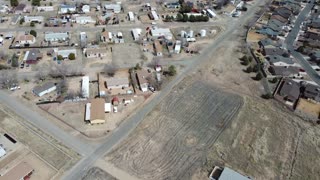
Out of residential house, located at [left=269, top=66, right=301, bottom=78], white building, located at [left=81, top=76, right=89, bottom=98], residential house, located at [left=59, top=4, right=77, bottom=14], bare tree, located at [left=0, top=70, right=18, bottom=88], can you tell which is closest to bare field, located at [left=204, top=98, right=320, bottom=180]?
residential house, located at [left=269, top=66, right=301, bottom=78]

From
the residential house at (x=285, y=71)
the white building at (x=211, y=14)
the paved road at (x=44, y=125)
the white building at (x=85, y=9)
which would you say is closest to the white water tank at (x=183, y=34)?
the white building at (x=211, y=14)

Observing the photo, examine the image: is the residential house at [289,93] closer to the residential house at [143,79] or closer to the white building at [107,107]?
the residential house at [143,79]

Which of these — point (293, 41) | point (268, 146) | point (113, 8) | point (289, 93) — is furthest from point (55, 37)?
point (293, 41)

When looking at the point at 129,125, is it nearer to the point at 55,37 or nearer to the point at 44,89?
the point at 44,89

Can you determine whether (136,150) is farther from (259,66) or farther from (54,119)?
(259,66)

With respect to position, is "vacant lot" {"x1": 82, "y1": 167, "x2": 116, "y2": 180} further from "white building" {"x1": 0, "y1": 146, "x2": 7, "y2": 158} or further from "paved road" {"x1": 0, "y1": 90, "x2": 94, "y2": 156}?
"white building" {"x1": 0, "y1": 146, "x2": 7, "y2": 158}

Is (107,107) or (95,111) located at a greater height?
(95,111)

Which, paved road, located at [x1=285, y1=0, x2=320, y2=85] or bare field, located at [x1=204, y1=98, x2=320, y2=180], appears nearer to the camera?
bare field, located at [x1=204, y1=98, x2=320, y2=180]
